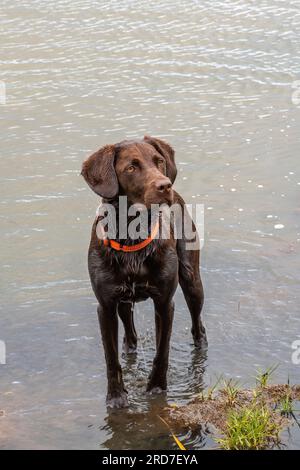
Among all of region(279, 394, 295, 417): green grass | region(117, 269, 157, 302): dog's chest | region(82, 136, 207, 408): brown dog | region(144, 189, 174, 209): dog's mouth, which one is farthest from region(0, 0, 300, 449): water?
region(144, 189, 174, 209): dog's mouth

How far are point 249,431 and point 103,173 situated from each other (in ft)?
6.27

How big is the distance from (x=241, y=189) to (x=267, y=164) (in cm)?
71

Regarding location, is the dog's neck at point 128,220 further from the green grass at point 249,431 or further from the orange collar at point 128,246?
the green grass at point 249,431

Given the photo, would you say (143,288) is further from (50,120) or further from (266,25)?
(266,25)

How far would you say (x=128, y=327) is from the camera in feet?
23.5

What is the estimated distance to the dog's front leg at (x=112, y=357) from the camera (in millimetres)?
6211

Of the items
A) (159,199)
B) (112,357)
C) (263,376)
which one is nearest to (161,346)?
(112,357)

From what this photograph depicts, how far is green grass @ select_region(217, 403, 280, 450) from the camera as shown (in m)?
5.68

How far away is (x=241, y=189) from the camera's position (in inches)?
401

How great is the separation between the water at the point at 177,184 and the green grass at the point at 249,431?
15cm

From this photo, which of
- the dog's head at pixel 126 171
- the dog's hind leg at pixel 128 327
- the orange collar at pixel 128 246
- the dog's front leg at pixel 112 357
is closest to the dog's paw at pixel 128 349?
the dog's hind leg at pixel 128 327

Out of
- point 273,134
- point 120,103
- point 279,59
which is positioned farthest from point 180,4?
point 273,134

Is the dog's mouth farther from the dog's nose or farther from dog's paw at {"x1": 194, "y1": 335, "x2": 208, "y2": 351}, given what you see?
dog's paw at {"x1": 194, "y1": 335, "x2": 208, "y2": 351}

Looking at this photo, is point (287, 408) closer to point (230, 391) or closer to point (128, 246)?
point (230, 391)
